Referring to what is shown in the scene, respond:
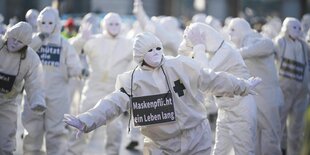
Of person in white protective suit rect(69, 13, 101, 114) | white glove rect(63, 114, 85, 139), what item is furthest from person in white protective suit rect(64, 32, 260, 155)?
person in white protective suit rect(69, 13, 101, 114)

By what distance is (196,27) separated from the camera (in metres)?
10.8

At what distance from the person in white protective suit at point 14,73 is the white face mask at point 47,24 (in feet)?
6.10

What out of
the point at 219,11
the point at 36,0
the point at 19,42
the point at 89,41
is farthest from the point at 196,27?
the point at 219,11

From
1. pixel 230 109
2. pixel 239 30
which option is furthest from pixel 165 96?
pixel 239 30

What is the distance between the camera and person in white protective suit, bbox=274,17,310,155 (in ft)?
47.0

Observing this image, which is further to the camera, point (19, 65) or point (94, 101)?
point (94, 101)

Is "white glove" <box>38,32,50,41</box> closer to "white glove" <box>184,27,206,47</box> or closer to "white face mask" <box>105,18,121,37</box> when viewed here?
"white face mask" <box>105,18,121,37</box>

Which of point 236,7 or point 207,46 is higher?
A: point 207,46

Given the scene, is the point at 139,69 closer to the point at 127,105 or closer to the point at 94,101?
the point at 127,105

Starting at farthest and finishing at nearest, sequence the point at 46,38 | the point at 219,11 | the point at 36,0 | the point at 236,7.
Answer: the point at 219,11, the point at 36,0, the point at 236,7, the point at 46,38

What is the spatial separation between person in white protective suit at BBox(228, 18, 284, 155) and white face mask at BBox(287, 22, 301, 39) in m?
1.24

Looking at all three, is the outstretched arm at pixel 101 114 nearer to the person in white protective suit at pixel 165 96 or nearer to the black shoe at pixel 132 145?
the person in white protective suit at pixel 165 96

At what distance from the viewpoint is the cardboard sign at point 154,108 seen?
9547 millimetres

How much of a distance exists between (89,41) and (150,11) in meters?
34.1
